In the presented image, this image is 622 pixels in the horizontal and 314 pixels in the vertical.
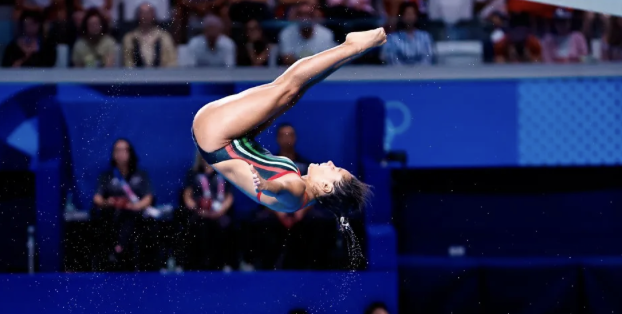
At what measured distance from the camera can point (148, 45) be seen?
731 centimetres

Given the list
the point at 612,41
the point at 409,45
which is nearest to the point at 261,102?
the point at 409,45

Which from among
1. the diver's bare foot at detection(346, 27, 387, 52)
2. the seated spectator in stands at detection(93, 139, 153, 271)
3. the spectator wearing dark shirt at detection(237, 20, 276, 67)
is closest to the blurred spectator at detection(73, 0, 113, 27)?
the spectator wearing dark shirt at detection(237, 20, 276, 67)

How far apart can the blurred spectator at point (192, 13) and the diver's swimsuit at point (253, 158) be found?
10.7ft

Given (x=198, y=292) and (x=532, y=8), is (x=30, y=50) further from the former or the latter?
(x=532, y=8)

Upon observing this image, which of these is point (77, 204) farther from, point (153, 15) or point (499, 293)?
point (499, 293)

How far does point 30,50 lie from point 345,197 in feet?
13.6

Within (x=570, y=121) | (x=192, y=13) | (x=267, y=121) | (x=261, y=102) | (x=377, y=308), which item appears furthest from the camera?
(x=192, y=13)

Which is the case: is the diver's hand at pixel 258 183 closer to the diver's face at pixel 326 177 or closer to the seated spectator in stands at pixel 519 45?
the diver's face at pixel 326 177

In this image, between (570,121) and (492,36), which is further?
(492,36)

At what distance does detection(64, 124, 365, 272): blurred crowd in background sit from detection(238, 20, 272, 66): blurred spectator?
4.08 ft

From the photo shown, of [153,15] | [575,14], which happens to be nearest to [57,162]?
[153,15]

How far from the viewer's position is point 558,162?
23.8 feet

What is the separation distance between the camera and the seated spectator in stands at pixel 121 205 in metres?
6.46

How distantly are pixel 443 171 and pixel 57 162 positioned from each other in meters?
3.22
